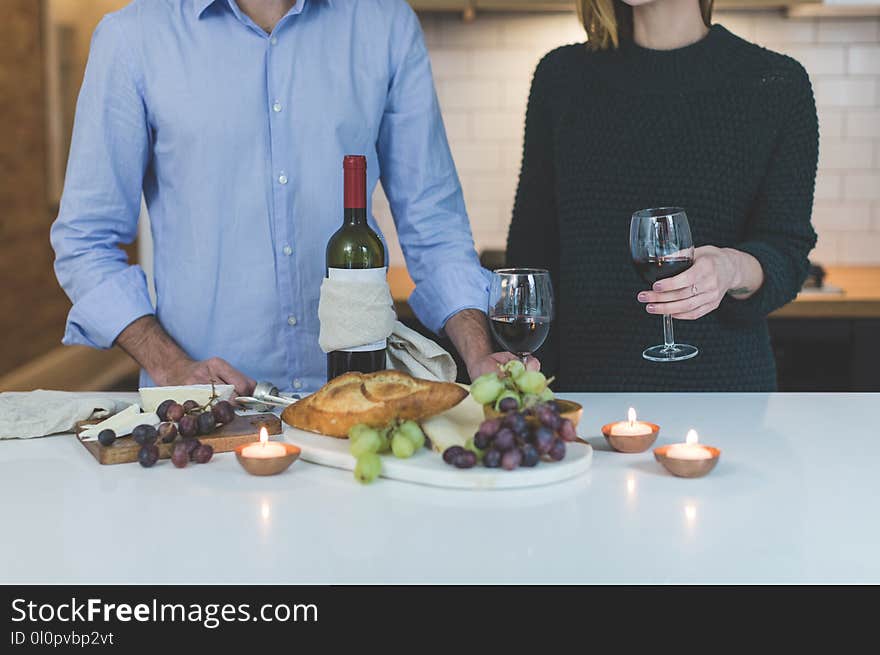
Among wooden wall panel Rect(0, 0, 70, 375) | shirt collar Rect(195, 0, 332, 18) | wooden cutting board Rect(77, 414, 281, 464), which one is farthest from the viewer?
wooden wall panel Rect(0, 0, 70, 375)

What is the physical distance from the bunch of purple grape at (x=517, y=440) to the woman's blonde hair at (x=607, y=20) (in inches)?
42.9

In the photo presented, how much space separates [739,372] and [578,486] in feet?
2.96

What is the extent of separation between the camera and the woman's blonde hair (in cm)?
200

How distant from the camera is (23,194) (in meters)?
4.91

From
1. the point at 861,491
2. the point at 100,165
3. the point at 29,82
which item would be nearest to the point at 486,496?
the point at 861,491

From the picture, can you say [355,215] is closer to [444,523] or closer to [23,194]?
[444,523]

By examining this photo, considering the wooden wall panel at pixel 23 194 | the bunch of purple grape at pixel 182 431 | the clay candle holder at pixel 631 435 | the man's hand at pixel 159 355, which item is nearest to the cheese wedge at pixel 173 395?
the bunch of purple grape at pixel 182 431

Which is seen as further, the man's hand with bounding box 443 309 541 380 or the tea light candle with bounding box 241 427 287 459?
the man's hand with bounding box 443 309 541 380

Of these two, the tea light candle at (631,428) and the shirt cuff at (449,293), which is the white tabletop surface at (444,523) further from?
the shirt cuff at (449,293)

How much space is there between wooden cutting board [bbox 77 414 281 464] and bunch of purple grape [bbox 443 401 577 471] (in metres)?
0.28

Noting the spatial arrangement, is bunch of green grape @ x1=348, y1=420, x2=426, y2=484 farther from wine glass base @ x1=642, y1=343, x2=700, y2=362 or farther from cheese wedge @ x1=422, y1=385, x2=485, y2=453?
wine glass base @ x1=642, y1=343, x2=700, y2=362

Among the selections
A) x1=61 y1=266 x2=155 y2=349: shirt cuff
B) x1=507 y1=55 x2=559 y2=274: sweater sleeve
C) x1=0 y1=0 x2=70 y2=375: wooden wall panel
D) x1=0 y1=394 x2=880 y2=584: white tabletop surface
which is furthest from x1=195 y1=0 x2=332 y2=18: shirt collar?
x1=0 y1=0 x2=70 y2=375: wooden wall panel

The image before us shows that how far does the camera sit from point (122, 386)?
228 inches

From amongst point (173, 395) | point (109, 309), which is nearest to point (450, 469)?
point (173, 395)
